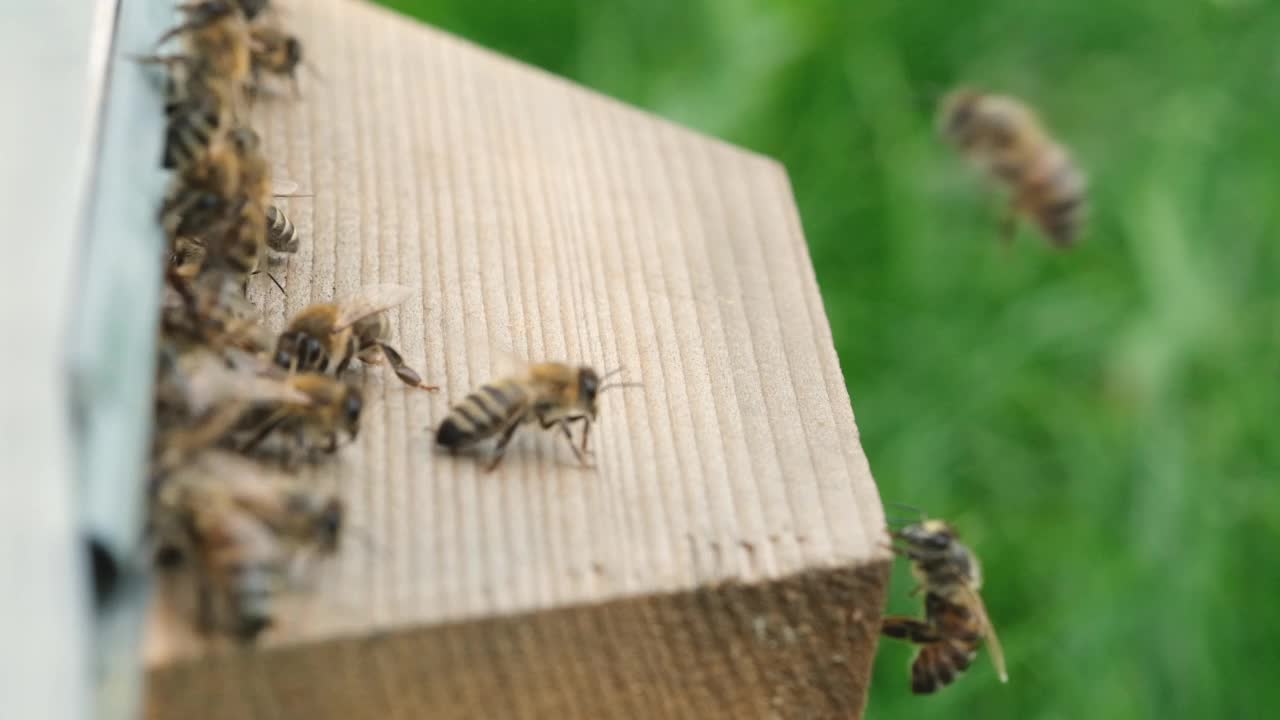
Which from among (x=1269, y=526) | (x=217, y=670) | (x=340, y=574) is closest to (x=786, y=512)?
(x=340, y=574)

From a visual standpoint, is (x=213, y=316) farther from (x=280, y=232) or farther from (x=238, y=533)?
(x=238, y=533)

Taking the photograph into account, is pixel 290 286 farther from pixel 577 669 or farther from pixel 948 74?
pixel 948 74

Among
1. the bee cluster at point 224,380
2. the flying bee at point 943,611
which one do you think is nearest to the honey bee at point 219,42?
the bee cluster at point 224,380

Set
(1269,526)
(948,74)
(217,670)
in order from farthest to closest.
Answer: (948,74) → (1269,526) → (217,670)

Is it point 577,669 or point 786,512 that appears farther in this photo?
point 786,512

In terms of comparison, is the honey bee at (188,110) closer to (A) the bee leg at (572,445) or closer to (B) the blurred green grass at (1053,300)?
(A) the bee leg at (572,445)

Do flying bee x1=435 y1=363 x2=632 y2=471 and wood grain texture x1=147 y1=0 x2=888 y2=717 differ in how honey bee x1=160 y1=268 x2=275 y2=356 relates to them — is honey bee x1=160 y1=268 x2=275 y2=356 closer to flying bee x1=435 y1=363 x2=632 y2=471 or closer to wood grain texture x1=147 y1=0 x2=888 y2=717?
wood grain texture x1=147 y1=0 x2=888 y2=717

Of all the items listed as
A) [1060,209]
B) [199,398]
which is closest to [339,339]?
[199,398]
